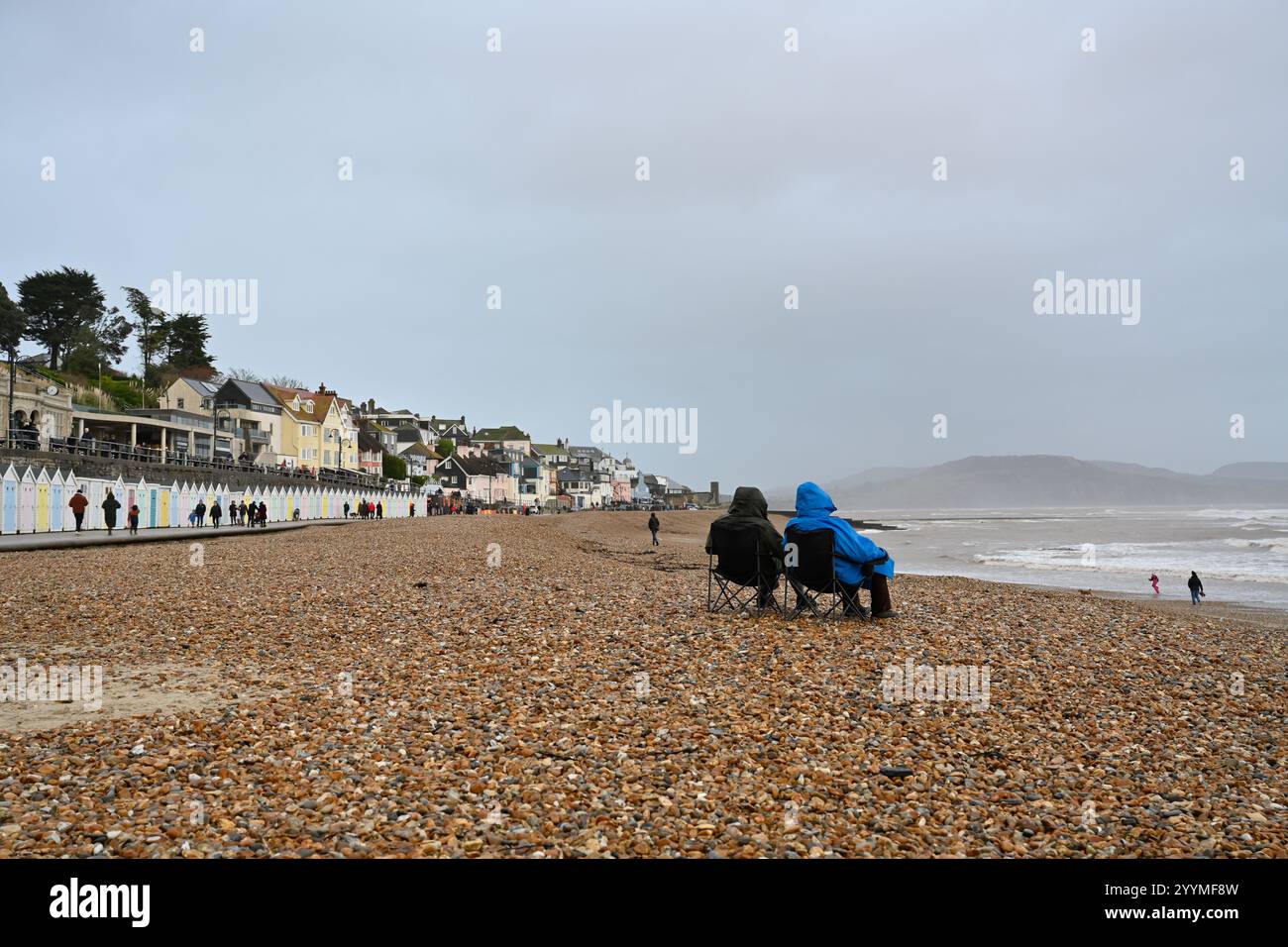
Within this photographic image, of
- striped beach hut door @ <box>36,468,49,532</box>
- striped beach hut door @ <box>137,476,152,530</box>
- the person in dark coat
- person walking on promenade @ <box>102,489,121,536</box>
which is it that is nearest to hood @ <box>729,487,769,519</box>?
the person in dark coat

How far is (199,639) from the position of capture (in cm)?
1141

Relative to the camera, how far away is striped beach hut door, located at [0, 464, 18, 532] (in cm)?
2891

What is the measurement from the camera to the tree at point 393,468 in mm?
109312

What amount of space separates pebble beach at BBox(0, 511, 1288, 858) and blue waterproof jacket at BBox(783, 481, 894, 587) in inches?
32.0

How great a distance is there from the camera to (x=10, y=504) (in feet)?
95.8

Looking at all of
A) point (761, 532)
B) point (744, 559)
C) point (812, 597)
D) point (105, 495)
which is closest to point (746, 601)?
point (744, 559)

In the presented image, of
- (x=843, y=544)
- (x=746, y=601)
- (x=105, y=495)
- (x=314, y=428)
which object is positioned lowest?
(x=746, y=601)

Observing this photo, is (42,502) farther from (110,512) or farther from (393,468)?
(393,468)

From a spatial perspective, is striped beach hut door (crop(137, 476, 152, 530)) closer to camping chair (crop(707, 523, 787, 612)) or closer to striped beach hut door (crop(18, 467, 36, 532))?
striped beach hut door (crop(18, 467, 36, 532))

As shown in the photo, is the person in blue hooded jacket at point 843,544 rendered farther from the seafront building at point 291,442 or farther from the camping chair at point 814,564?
the seafront building at point 291,442

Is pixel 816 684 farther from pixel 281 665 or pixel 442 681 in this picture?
pixel 281 665

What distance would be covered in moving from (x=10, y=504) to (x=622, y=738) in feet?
101

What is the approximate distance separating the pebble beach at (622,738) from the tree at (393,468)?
321 feet
